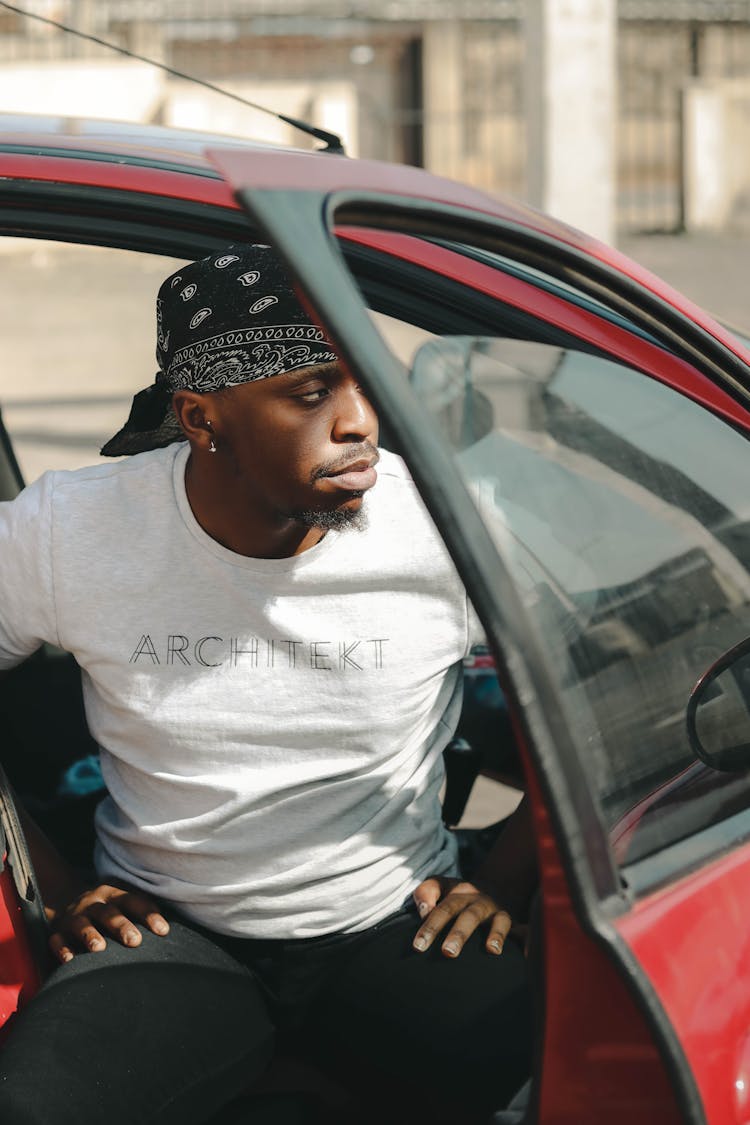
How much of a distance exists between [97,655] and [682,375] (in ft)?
2.67

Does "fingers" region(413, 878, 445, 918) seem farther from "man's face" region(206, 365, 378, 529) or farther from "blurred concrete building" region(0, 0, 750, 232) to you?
"blurred concrete building" region(0, 0, 750, 232)

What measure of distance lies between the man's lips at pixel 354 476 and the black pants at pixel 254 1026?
55 centimetres

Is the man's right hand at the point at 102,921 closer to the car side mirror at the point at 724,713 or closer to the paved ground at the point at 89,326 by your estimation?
the car side mirror at the point at 724,713

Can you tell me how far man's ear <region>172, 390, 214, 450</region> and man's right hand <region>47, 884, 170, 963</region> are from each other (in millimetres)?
580

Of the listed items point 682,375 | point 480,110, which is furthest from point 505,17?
point 682,375


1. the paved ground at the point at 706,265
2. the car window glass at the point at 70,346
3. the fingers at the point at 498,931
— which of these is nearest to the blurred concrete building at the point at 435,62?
the paved ground at the point at 706,265

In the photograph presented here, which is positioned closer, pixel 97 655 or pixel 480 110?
pixel 97 655

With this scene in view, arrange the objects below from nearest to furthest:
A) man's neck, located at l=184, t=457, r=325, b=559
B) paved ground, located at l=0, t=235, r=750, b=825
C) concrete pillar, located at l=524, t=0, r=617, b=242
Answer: man's neck, located at l=184, t=457, r=325, b=559 → concrete pillar, located at l=524, t=0, r=617, b=242 → paved ground, located at l=0, t=235, r=750, b=825

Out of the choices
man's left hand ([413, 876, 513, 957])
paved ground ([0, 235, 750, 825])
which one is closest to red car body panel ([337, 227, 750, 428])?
man's left hand ([413, 876, 513, 957])

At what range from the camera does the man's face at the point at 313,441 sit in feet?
5.74

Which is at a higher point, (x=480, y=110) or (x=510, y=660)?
(x=480, y=110)

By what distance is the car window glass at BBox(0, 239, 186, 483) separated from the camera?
8.02 metres

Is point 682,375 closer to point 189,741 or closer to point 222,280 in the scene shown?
point 222,280

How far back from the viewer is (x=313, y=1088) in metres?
1.88
